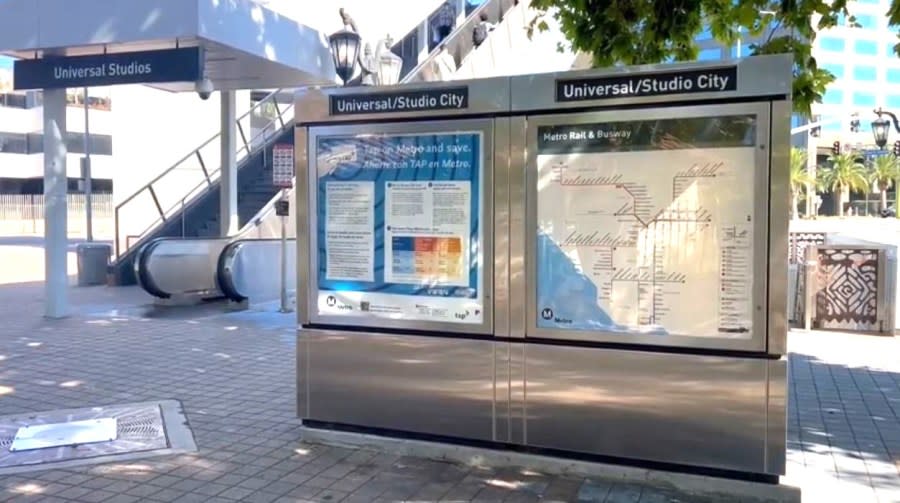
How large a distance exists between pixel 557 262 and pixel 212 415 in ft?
10.2

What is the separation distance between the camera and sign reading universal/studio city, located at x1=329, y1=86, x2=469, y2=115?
5.15 meters

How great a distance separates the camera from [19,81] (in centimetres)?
1097

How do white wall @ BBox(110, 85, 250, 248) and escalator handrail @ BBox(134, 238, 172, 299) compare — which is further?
white wall @ BBox(110, 85, 250, 248)

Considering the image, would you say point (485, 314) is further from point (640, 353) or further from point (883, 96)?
point (883, 96)

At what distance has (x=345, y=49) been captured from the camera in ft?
33.3

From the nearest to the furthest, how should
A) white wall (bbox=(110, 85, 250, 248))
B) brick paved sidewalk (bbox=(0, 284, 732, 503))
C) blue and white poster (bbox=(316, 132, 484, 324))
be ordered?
brick paved sidewalk (bbox=(0, 284, 732, 503)), blue and white poster (bbox=(316, 132, 484, 324)), white wall (bbox=(110, 85, 250, 248))

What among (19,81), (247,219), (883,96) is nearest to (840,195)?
(883,96)

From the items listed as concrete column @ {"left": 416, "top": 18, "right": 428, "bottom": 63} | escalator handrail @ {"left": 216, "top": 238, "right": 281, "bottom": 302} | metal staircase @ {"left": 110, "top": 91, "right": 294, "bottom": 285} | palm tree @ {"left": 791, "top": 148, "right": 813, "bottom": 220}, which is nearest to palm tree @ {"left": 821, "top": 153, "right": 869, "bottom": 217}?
palm tree @ {"left": 791, "top": 148, "right": 813, "bottom": 220}

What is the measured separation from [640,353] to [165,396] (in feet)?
13.8

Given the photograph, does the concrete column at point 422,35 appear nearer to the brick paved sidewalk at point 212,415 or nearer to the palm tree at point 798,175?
the brick paved sidewalk at point 212,415

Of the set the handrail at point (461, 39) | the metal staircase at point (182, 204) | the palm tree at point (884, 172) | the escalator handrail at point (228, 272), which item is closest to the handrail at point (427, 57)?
the handrail at point (461, 39)

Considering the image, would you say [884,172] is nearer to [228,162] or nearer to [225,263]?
[228,162]

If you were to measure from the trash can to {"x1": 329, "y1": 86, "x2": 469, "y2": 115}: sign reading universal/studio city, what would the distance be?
12801mm

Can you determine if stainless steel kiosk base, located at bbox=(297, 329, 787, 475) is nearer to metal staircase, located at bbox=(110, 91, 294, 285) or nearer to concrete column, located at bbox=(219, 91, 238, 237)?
concrete column, located at bbox=(219, 91, 238, 237)
